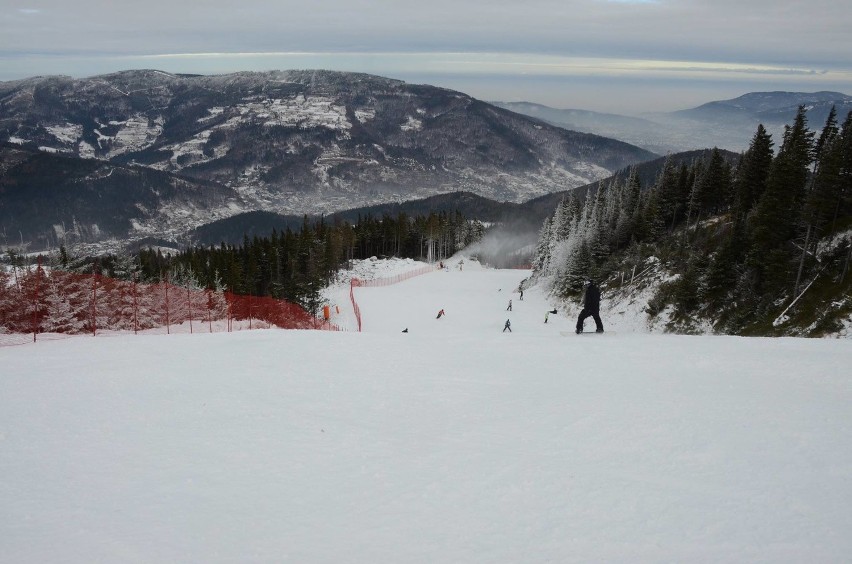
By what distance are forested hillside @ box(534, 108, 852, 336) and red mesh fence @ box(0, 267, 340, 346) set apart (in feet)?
102

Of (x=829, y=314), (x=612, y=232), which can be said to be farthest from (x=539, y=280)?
(x=829, y=314)

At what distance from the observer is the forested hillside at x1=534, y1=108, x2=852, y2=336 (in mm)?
31688

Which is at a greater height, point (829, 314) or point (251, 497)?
point (251, 497)

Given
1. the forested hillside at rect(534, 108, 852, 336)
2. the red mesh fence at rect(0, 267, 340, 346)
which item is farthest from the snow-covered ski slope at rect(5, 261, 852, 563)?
the forested hillside at rect(534, 108, 852, 336)

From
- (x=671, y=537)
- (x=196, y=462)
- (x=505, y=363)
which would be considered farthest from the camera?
(x=505, y=363)

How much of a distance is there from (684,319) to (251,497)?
3708cm

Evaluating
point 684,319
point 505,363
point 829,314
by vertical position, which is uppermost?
point 505,363

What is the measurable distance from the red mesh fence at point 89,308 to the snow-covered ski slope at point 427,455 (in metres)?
5.75

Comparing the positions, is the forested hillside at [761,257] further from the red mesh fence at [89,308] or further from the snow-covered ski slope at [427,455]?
the red mesh fence at [89,308]

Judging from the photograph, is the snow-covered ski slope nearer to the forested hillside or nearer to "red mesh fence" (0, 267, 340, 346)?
"red mesh fence" (0, 267, 340, 346)

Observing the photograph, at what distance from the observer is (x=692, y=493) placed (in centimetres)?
738

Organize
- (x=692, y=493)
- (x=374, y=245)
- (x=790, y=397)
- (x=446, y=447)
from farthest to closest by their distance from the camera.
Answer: (x=374, y=245)
(x=790, y=397)
(x=446, y=447)
(x=692, y=493)

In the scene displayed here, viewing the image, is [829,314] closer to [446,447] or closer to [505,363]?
[505,363]

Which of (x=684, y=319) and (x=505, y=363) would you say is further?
(x=684, y=319)
